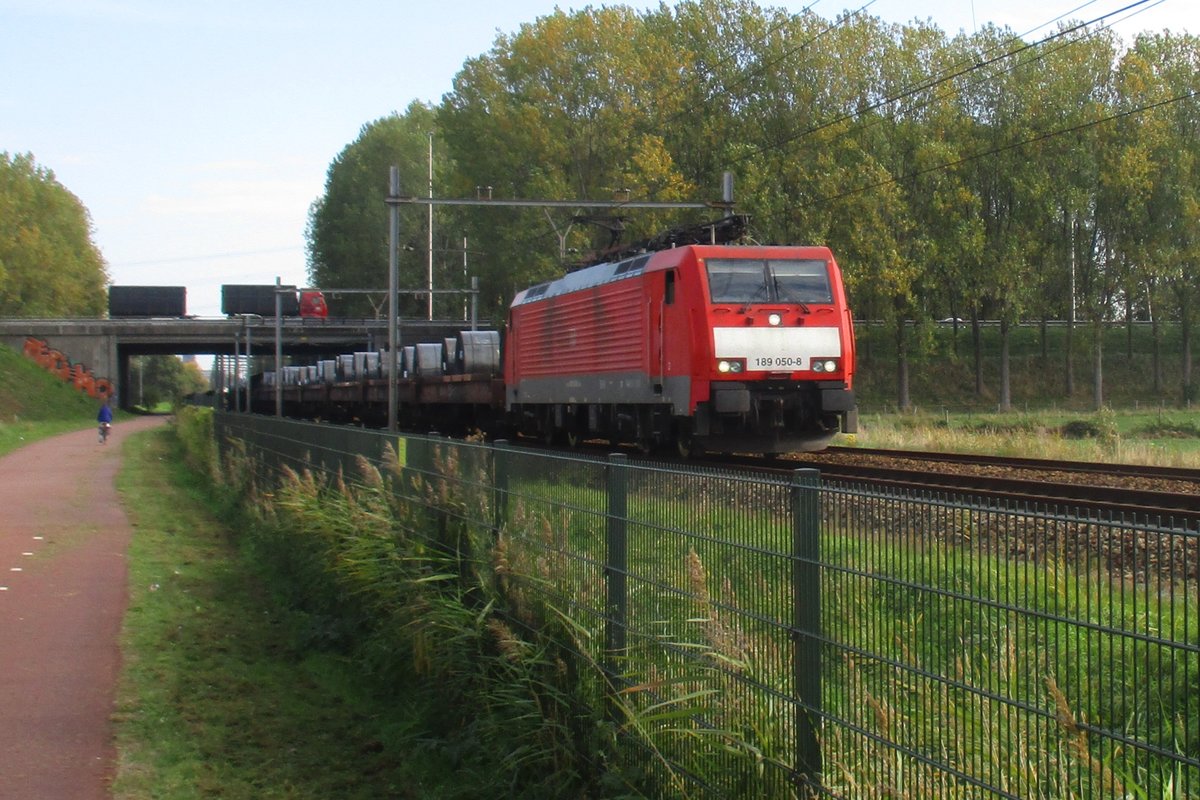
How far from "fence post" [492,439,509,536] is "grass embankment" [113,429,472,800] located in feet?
3.60

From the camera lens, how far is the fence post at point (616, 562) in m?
5.99

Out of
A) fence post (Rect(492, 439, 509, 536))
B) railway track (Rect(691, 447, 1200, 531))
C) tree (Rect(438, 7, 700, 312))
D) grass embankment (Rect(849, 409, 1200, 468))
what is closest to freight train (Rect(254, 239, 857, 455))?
railway track (Rect(691, 447, 1200, 531))

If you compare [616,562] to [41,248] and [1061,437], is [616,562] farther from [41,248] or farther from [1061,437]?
[41,248]

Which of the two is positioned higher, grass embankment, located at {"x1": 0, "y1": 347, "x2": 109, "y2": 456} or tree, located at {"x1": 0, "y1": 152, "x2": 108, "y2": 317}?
tree, located at {"x1": 0, "y1": 152, "x2": 108, "y2": 317}

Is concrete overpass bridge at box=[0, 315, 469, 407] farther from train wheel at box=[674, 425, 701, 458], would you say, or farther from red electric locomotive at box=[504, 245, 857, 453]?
train wheel at box=[674, 425, 701, 458]

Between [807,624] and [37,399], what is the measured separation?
6731 cm

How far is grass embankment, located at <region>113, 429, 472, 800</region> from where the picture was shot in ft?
23.0

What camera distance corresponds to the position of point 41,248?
3573 inches

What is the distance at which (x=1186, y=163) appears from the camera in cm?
5138

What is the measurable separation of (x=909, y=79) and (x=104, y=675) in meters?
47.6

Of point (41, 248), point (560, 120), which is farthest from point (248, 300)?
point (560, 120)

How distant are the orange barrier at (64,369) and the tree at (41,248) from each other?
8203 mm

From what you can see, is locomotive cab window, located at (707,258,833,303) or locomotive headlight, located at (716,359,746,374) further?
locomotive cab window, located at (707,258,833,303)

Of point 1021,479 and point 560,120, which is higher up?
point 560,120
